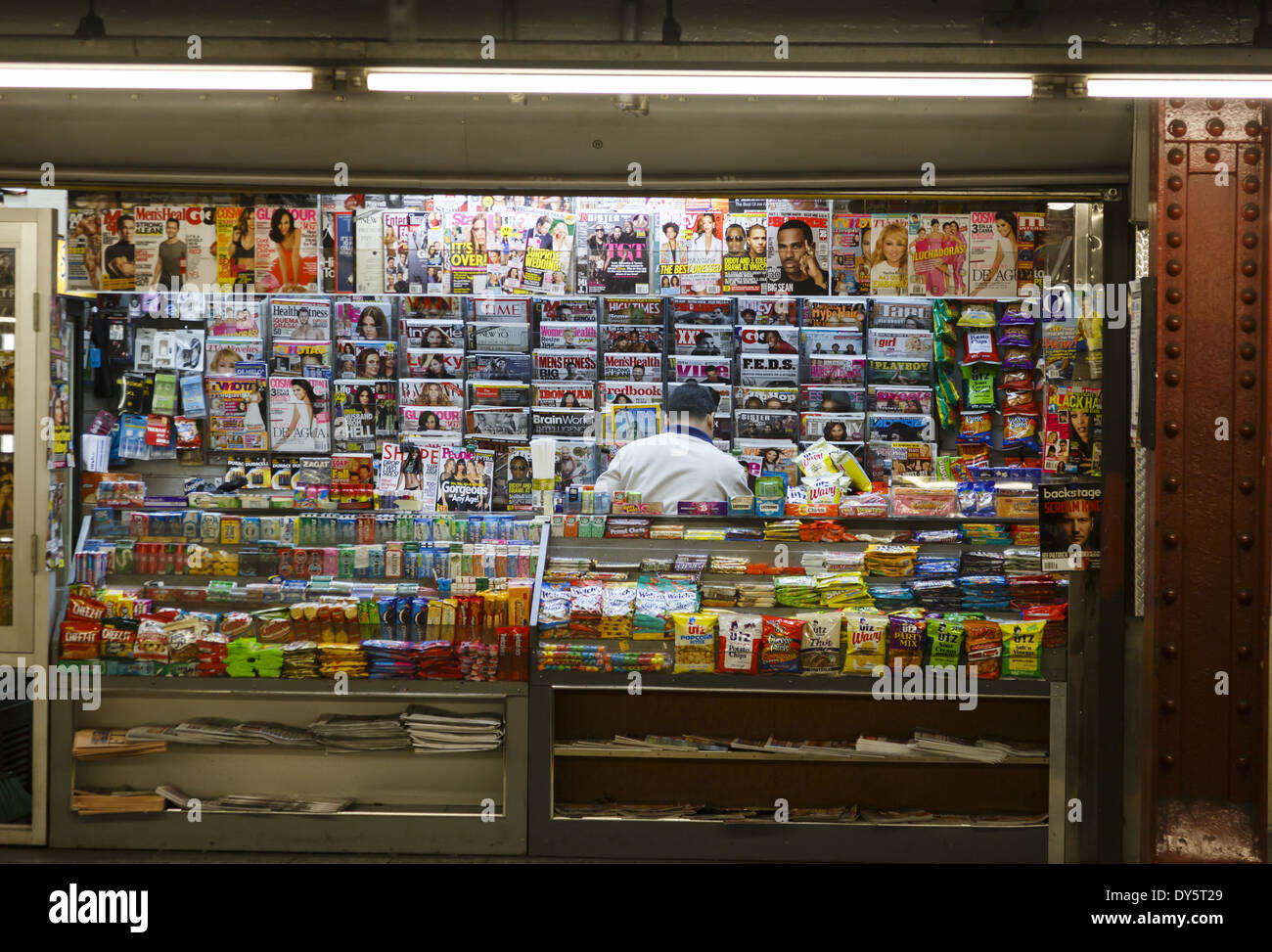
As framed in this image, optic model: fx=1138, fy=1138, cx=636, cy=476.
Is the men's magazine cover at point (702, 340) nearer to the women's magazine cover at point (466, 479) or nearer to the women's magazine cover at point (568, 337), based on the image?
the women's magazine cover at point (568, 337)

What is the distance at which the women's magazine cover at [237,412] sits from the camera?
21.3 ft

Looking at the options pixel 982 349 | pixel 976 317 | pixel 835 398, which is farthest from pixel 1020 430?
pixel 835 398

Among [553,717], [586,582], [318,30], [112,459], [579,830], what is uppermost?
[318,30]

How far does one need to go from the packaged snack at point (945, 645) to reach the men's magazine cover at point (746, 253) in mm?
1758

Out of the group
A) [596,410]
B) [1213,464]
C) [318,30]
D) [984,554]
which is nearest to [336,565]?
[596,410]

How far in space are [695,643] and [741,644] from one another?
7.8 inches

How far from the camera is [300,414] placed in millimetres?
6496

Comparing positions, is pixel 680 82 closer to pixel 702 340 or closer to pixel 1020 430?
pixel 702 340

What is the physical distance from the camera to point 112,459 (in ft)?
21.0

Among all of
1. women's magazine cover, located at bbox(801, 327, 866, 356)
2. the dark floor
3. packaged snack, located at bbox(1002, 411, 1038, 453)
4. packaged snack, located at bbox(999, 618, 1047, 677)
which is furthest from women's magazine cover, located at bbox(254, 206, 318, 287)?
packaged snack, located at bbox(1002, 411, 1038, 453)

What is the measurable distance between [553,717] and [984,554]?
6.80ft

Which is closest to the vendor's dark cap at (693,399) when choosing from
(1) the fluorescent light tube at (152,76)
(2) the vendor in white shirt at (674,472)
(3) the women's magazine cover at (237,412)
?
(2) the vendor in white shirt at (674,472)

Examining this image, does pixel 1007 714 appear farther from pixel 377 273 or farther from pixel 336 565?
pixel 377 273

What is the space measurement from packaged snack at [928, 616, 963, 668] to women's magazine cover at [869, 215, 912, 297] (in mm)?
1439
